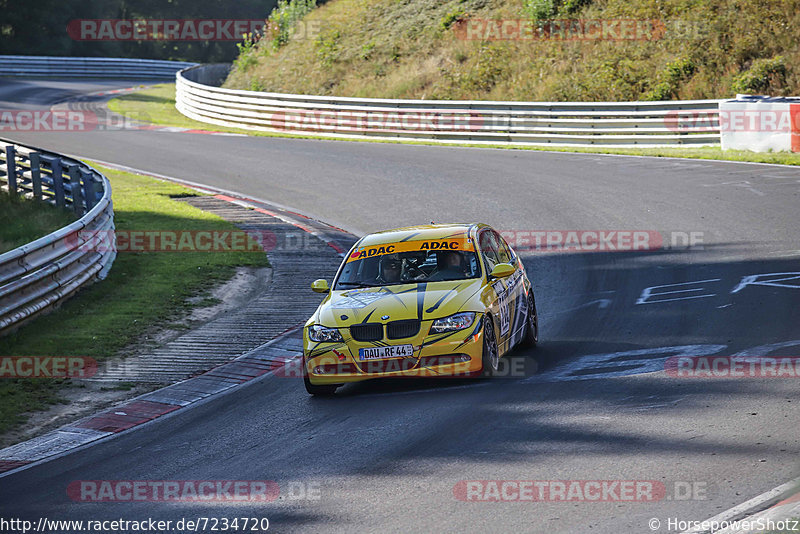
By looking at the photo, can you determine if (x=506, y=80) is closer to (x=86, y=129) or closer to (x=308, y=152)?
(x=308, y=152)

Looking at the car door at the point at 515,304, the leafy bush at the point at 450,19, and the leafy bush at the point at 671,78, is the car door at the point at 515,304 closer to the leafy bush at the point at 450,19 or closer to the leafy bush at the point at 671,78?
the leafy bush at the point at 671,78

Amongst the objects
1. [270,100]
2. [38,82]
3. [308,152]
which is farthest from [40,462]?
[38,82]

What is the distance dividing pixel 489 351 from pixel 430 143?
22656mm

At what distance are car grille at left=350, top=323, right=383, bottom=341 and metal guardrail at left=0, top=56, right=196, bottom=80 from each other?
5598 cm

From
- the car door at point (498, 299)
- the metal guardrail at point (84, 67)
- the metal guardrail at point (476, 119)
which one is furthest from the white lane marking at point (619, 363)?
the metal guardrail at point (84, 67)

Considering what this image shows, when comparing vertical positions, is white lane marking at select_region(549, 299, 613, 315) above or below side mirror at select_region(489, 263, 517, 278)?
below

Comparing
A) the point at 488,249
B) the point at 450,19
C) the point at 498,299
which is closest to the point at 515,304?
the point at 498,299

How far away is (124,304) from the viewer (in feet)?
47.4

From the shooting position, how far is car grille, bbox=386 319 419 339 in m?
9.88

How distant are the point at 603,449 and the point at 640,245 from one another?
962cm

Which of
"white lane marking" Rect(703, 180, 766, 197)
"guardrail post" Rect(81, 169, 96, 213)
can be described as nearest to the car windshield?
"guardrail post" Rect(81, 169, 96, 213)

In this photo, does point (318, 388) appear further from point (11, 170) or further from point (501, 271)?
point (11, 170)

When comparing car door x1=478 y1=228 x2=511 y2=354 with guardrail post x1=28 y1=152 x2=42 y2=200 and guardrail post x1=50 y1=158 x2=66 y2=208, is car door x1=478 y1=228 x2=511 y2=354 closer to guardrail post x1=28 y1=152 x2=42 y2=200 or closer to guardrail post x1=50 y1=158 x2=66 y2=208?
guardrail post x1=50 y1=158 x2=66 y2=208

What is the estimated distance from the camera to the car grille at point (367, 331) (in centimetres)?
993
